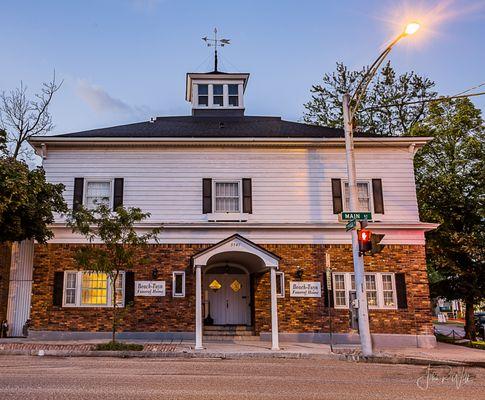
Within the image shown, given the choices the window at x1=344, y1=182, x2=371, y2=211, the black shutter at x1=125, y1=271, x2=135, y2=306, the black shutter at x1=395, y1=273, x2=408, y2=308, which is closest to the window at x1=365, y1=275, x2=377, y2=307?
the black shutter at x1=395, y1=273, x2=408, y2=308

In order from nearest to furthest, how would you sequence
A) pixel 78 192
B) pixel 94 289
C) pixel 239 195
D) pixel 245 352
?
1. pixel 245 352
2. pixel 94 289
3. pixel 78 192
4. pixel 239 195

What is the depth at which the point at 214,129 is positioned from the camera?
68.6 ft

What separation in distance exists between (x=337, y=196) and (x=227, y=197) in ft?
14.2

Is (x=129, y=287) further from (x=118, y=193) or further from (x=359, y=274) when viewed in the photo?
(x=359, y=274)

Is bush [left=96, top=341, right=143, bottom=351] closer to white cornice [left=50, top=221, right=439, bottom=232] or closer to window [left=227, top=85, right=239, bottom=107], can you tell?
white cornice [left=50, top=221, right=439, bottom=232]

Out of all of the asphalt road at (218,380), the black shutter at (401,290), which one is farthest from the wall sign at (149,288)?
the black shutter at (401,290)

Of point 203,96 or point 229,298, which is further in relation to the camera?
point 203,96

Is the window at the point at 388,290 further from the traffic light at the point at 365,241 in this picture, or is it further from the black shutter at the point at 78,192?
the black shutter at the point at 78,192

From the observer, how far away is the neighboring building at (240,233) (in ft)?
57.7

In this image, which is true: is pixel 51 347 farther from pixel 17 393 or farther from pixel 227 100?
pixel 227 100

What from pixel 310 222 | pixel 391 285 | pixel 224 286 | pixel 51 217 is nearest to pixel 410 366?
pixel 391 285

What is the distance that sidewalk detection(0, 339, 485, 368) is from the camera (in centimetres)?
1373

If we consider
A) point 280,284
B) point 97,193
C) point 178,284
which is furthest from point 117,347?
point 97,193

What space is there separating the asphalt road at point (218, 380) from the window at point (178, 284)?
495cm
